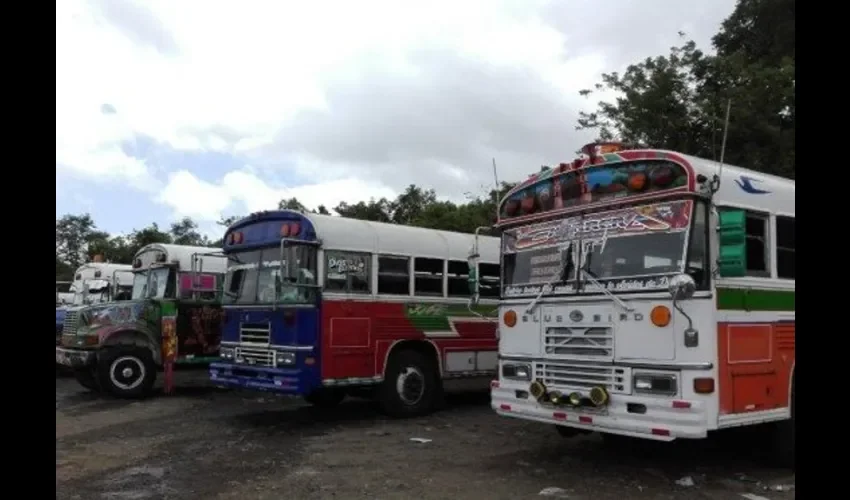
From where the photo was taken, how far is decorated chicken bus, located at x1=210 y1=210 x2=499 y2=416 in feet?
32.2

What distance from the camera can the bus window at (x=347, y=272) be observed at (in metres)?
10.0

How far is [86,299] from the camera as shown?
1862 centimetres

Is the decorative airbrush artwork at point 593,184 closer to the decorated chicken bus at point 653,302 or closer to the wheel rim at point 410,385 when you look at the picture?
the decorated chicken bus at point 653,302

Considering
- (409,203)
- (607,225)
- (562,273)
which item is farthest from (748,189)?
(409,203)

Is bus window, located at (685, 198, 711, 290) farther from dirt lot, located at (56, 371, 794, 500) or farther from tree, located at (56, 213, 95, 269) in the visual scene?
tree, located at (56, 213, 95, 269)

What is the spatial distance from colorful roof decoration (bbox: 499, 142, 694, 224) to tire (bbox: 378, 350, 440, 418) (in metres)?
3.51

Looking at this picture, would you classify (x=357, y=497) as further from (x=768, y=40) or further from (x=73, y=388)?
(x=768, y=40)

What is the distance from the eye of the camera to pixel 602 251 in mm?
6852

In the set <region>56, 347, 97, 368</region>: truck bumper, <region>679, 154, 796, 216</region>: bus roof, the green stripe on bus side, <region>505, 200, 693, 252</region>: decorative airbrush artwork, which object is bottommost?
<region>56, 347, 97, 368</region>: truck bumper

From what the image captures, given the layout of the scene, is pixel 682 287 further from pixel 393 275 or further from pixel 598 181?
pixel 393 275

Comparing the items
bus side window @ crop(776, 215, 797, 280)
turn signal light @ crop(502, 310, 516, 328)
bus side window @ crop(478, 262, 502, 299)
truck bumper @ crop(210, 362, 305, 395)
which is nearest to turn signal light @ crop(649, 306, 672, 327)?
bus side window @ crop(776, 215, 797, 280)

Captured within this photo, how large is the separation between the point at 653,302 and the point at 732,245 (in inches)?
31.4
